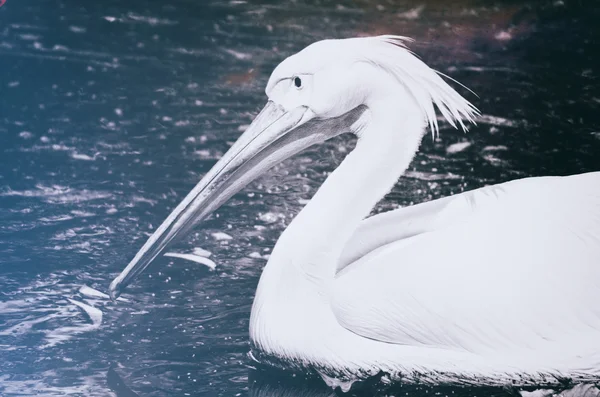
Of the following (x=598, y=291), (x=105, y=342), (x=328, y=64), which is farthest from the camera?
(x=105, y=342)

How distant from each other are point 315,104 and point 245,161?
0.88 ft

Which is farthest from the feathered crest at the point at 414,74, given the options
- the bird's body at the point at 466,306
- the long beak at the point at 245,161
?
the bird's body at the point at 466,306

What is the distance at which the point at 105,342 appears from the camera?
184cm

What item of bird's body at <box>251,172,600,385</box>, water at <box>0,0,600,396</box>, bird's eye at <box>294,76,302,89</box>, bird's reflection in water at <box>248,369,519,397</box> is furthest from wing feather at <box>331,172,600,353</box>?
bird's eye at <box>294,76,302,89</box>

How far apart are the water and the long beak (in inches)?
2.8

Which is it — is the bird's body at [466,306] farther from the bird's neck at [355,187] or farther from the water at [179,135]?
the water at [179,135]

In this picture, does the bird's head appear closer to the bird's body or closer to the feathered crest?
the feathered crest

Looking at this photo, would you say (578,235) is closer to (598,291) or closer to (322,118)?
(598,291)

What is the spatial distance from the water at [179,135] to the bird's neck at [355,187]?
141 millimetres

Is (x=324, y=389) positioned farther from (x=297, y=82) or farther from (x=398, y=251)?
(x=297, y=82)

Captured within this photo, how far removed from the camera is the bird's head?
1.70m

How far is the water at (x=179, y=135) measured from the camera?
6.14ft

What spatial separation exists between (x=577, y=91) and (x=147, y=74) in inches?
53.8

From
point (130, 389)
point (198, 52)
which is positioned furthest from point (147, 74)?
point (130, 389)
